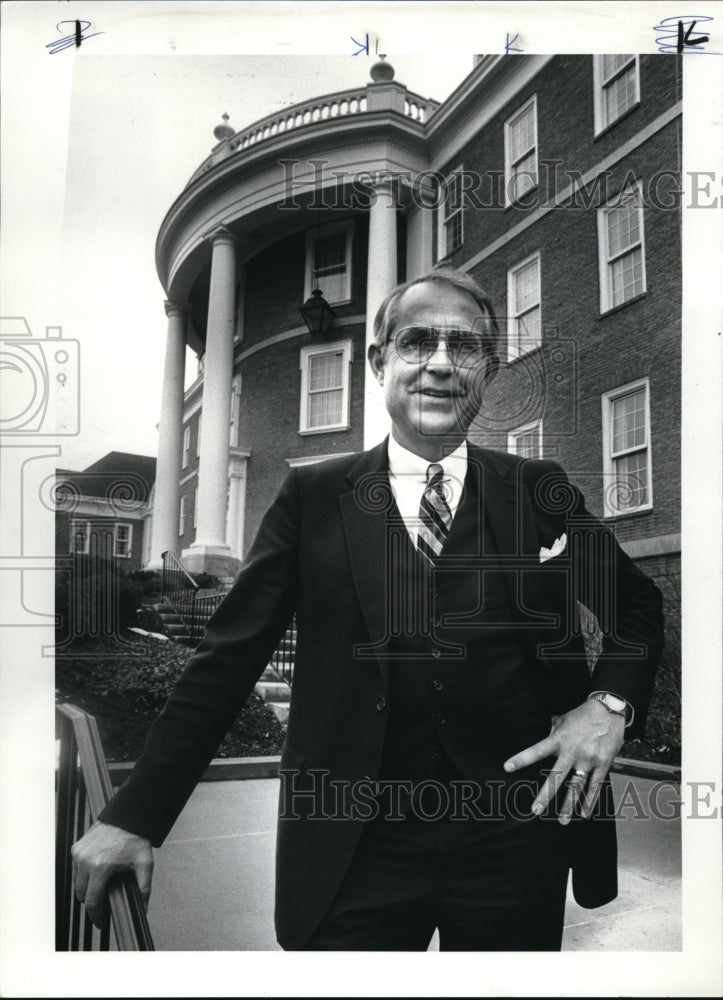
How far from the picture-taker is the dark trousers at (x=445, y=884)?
1.76 m

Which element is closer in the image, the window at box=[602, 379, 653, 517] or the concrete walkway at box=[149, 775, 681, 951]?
the concrete walkway at box=[149, 775, 681, 951]

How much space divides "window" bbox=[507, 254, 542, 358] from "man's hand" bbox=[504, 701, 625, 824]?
102cm

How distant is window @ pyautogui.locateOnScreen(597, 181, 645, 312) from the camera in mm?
2379

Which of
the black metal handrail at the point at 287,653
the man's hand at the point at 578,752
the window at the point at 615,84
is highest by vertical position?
the window at the point at 615,84

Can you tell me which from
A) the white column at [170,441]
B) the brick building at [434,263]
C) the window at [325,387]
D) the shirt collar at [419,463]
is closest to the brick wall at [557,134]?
the brick building at [434,263]

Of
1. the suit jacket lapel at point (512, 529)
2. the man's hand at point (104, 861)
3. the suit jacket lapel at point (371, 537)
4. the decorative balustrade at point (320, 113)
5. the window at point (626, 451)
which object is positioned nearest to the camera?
the man's hand at point (104, 861)

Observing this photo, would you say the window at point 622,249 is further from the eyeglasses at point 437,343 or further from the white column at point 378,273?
the white column at point 378,273

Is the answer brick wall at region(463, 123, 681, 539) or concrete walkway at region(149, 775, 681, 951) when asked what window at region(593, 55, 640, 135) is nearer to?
brick wall at region(463, 123, 681, 539)

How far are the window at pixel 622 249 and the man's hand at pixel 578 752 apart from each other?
1.23 meters

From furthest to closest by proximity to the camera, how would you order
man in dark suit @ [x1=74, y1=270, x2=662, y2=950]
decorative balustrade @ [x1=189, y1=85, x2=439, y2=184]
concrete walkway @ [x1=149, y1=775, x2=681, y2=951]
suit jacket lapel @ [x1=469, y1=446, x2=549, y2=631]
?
decorative balustrade @ [x1=189, y1=85, x2=439, y2=184] → concrete walkway @ [x1=149, y1=775, x2=681, y2=951] → suit jacket lapel @ [x1=469, y1=446, x2=549, y2=631] → man in dark suit @ [x1=74, y1=270, x2=662, y2=950]

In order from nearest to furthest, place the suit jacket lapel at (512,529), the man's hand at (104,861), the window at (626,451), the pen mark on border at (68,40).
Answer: the man's hand at (104,861)
the suit jacket lapel at (512,529)
the window at (626,451)
the pen mark on border at (68,40)

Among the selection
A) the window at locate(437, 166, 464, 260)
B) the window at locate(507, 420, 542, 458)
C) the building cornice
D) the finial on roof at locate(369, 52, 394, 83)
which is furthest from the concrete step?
the finial on roof at locate(369, 52, 394, 83)

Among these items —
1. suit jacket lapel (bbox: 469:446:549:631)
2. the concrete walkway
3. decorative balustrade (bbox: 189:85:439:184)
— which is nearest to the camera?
suit jacket lapel (bbox: 469:446:549:631)

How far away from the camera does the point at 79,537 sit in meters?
2.34
